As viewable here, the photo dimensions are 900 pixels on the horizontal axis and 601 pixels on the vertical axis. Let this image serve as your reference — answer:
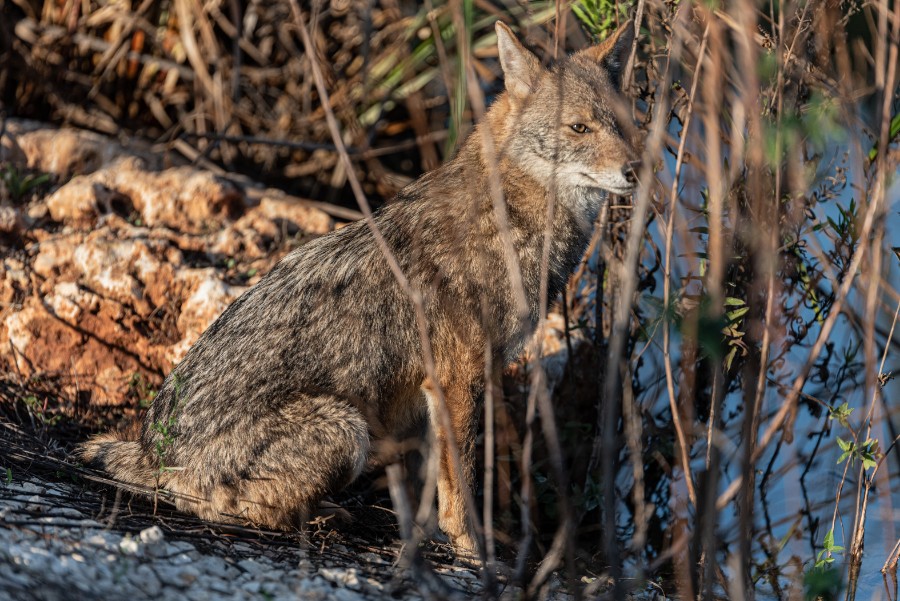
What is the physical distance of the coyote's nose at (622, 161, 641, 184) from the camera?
451cm

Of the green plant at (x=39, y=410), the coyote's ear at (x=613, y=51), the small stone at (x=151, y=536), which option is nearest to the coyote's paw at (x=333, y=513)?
the small stone at (x=151, y=536)

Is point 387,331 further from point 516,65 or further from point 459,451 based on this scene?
point 516,65

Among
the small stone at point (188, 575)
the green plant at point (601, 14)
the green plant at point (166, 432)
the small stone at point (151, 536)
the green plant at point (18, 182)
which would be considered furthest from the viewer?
the green plant at point (18, 182)

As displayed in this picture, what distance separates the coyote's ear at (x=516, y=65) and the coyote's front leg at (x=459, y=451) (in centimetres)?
153

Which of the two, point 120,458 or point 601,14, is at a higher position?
point 601,14

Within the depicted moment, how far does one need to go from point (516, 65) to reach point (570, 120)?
1.34 ft

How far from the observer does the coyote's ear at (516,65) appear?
4.75 m

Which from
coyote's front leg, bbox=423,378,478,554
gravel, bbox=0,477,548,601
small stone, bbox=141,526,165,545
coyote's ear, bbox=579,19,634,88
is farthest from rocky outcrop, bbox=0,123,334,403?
coyote's ear, bbox=579,19,634,88

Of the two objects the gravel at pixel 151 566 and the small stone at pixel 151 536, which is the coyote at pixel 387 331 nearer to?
the gravel at pixel 151 566

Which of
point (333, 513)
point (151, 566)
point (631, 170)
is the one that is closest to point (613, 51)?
point (631, 170)

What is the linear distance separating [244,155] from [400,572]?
5.90 m

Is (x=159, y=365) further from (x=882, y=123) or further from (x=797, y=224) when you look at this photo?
(x=882, y=123)

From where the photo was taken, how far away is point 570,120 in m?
4.78

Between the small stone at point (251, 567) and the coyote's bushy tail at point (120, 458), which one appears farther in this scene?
the coyote's bushy tail at point (120, 458)
